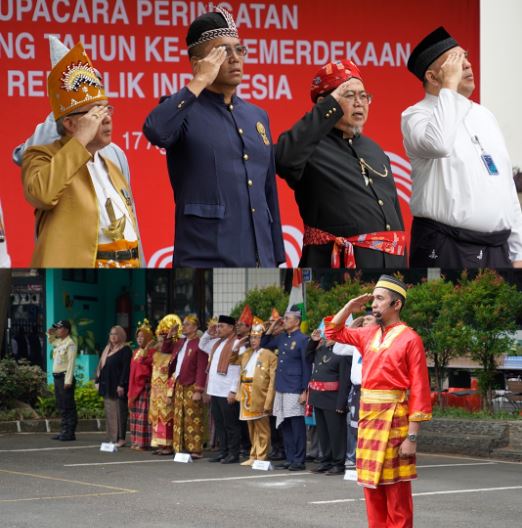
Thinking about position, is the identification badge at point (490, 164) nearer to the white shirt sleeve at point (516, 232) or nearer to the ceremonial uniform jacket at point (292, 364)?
the white shirt sleeve at point (516, 232)

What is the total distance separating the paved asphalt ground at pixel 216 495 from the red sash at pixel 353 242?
458cm

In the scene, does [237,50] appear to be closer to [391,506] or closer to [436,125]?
[436,125]

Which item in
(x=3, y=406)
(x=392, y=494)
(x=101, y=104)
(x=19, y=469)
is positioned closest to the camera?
(x=101, y=104)

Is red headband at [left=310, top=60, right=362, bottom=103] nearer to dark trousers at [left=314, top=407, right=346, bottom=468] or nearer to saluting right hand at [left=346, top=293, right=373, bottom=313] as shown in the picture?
saluting right hand at [left=346, top=293, right=373, bottom=313]

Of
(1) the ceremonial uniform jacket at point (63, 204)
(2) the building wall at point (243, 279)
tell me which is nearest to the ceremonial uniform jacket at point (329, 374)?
(2) the building wall at point (243, 279)

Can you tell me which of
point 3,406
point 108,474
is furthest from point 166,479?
point 3,406

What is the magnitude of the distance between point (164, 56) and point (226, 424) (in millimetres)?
9167

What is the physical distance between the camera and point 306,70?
297 cm

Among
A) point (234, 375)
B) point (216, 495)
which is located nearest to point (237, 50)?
point (216, 495)

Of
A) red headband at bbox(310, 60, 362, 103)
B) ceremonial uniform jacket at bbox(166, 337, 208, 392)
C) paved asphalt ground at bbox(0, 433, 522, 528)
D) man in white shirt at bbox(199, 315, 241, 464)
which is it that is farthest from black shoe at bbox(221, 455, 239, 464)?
red headband at bbox(310, 60, 362, 103)

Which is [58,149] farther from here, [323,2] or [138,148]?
[323,2]

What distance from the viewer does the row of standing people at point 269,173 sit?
2.81 m

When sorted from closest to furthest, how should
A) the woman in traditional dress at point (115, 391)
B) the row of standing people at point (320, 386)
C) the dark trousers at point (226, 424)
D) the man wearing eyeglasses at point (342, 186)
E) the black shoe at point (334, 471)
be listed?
the man wearing eyeglasses at point (342, 186) < the row of standing people at point (320, 386) < the black shoe at point (334, 471) < the dark trousers at point (226, 424) < the woman in traditional dress at point (115, 391)

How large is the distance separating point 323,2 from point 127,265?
72 cm
